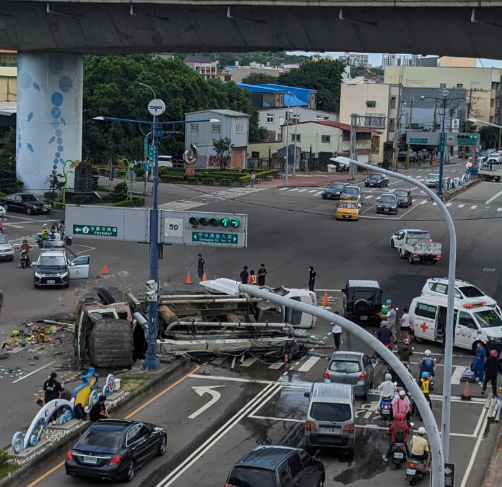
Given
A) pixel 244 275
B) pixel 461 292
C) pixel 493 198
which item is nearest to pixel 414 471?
pixel 461 292

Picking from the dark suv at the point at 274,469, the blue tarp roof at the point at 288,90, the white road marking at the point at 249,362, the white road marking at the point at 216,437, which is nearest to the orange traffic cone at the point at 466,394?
the white road marking at the point at 216,437

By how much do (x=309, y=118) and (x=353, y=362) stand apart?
321 feet

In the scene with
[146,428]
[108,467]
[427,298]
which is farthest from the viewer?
[427,298]

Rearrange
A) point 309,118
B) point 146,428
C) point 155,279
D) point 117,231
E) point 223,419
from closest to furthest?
point 146,428
point 223,419
point 155,279
point 117,231
point 309,118

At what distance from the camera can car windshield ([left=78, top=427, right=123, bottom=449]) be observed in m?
21.2

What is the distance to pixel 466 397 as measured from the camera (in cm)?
Answer: 2803

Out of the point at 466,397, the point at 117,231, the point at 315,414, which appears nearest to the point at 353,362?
the point at 466,397

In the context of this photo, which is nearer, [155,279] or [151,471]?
[151,471]

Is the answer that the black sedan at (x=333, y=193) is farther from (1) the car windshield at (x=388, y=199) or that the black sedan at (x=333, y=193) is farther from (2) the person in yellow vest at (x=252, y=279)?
(2) the person in yellow vest at (x=252, y=279)

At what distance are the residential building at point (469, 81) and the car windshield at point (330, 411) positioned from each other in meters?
125

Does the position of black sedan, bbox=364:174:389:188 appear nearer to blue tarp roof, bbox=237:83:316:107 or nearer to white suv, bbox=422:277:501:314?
blue tarp roof, bbox=237:83:316:107

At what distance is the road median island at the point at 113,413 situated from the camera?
2125 centimetres

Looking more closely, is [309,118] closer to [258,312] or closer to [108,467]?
[258,312]

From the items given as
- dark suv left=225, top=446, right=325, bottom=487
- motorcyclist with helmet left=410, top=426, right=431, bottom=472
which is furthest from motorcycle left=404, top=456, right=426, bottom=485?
dark suv left=225, top=446, right=325, bottom=487
